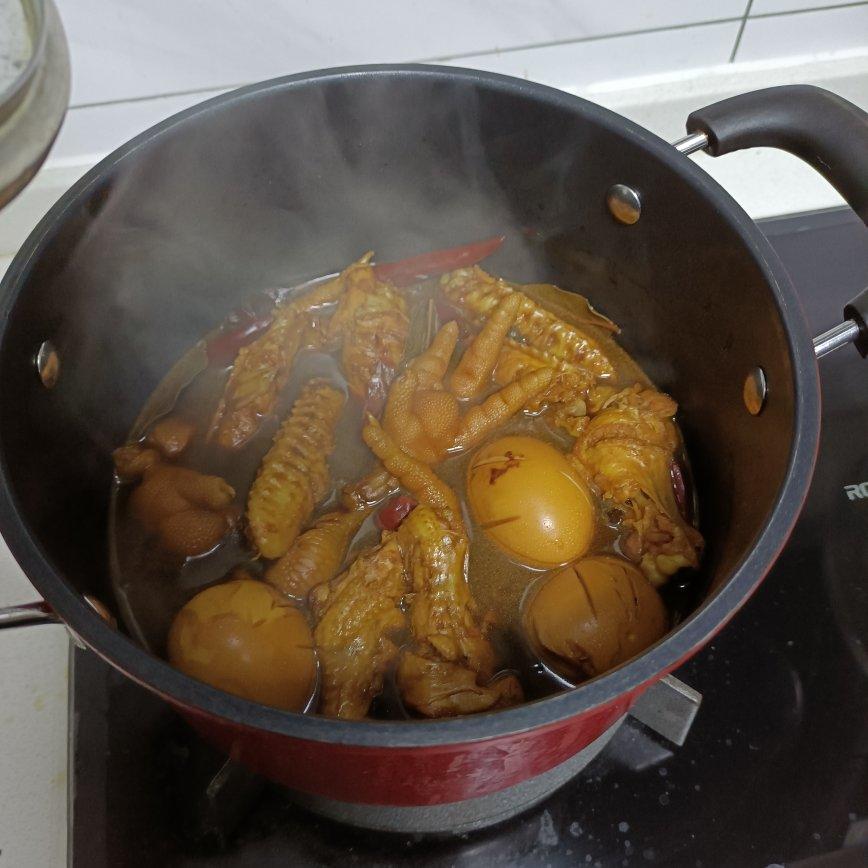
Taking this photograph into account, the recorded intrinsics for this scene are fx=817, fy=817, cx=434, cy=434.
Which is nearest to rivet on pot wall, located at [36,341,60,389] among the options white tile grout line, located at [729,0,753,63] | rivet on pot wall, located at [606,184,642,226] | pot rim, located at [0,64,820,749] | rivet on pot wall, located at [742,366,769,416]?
pot rim, located at [0,64,820,749]

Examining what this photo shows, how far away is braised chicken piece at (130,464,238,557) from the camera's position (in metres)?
1.50

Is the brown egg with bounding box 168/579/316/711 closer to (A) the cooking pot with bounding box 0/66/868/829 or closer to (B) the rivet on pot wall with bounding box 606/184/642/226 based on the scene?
(A) the cooking pot with bounding box 0/66/868/829

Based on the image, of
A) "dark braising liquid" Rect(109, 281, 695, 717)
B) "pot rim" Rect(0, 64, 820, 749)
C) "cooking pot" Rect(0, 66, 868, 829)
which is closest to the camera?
"pot rim" Rect(0, 64, 820, 749)

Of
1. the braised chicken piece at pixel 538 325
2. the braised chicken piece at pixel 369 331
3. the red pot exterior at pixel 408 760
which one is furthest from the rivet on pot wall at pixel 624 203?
the red pot exterior at pixel 408 760

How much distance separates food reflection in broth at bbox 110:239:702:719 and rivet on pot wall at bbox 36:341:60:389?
288 millimetres

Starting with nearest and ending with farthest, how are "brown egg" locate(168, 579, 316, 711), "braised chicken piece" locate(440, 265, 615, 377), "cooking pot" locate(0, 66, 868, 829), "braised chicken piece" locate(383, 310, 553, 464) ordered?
"cooking pot" locate(0, 66, 868, 829)
"brown egg" locate(168, 579, 316, 711)
"braised chicken piece" locate(383, 310, 553, 464)
"braised chicken piece" locate(440, 265, 615, 377)

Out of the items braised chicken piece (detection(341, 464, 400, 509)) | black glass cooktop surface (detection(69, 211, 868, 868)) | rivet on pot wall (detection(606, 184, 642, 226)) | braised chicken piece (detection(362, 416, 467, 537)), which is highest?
rivet on pot wall (detection(606, 184, 642, 226))

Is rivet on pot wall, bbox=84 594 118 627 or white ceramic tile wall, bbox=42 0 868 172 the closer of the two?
rivet on pot wall, bbox=84 594 118 627

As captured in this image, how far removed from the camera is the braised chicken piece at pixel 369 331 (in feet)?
5.55

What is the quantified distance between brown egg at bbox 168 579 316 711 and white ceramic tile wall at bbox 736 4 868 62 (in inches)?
68.0

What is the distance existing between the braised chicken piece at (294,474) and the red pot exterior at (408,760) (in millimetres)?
449

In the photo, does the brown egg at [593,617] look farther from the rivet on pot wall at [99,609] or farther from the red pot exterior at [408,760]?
the rivet on pot wall at [99,609]

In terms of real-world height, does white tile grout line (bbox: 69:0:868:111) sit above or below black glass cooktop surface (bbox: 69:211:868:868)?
above

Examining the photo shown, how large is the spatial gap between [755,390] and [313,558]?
0.80 m
